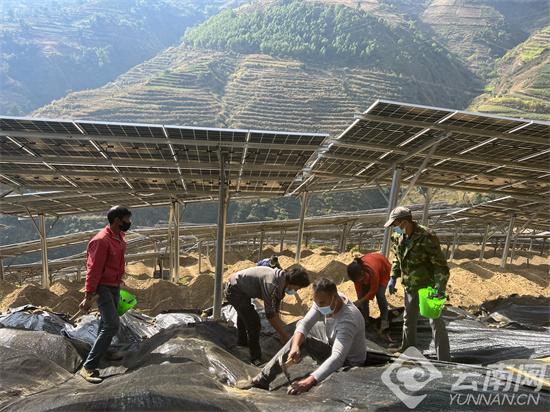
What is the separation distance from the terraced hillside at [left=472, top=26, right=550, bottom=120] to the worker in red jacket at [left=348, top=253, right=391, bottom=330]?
225ft

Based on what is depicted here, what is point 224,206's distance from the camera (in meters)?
9.32

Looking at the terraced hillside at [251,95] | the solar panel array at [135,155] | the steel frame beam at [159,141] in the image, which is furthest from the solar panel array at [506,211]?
the terraced hillside at [251,95]

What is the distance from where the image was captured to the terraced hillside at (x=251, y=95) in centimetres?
7594

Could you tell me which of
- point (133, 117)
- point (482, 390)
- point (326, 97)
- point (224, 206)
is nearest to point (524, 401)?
point (482, 390)

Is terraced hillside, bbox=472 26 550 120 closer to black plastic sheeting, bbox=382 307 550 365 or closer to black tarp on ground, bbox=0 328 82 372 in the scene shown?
black plastic sheeting, bbox=382 307 550 365

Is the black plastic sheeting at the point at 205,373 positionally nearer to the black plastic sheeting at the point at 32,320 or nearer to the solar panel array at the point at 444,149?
the black plastic sheeting at the point at 32,320

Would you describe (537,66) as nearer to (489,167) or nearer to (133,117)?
(133,117)

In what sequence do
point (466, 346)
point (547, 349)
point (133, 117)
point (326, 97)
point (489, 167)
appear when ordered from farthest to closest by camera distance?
point (326, 97) < point (133, 117) < point (489, 167) < point (466, 346) < point (547, 349)

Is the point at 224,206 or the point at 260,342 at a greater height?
the point at 224,206

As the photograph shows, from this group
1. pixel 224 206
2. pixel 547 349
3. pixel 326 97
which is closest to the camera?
pixel 547 349

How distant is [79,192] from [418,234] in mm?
9689

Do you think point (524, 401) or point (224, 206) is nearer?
point (524, 401)

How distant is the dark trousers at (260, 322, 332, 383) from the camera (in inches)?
170

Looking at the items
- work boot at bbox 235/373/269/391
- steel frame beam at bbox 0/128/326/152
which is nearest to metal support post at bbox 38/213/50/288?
steel frame beam at bbox 0/128/326/152
